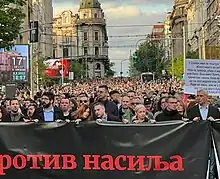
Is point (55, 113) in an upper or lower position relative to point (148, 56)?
lower

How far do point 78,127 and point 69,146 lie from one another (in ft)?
0.91

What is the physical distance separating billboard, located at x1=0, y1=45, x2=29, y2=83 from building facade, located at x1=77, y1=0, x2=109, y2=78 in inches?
5624

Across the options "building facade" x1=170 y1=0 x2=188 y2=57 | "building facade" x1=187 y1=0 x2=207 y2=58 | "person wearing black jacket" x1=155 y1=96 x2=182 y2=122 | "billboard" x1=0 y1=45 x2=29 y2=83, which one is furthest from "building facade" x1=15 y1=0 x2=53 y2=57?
"person wearing black jacket" x1=155 y1=96 x2=182 y2=122

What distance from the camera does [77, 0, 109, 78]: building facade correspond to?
19088 centimetres

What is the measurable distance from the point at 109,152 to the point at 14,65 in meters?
34.8

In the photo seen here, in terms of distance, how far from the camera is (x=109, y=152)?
8750 mm

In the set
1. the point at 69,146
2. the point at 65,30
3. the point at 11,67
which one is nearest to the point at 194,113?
the point at 69,146

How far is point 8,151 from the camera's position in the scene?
8828mm

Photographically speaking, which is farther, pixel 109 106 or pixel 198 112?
pixel 109 106

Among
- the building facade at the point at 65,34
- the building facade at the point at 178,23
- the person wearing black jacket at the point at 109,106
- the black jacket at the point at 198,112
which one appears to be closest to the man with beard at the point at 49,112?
the person wearing black jacket at the point at 109,106

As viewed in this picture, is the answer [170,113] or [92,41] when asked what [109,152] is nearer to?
[170,113]

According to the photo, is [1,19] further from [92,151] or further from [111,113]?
[92,151]

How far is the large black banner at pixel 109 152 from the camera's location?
866cm

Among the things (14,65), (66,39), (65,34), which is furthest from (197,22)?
(65,34)
